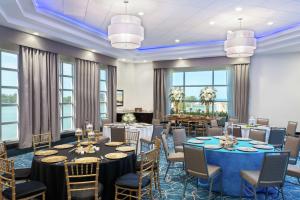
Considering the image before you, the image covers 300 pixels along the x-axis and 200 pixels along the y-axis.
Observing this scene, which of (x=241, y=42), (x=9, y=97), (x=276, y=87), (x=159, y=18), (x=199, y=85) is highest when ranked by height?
(x=159, y=18)

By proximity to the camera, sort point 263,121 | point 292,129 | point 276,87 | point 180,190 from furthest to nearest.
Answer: point 276,87
point 263,121
point 292,129
point 180,190

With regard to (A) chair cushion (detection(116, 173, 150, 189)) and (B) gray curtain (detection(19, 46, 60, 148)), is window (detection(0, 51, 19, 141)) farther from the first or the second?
(A) chair cushion (detection(116, 173, 150, 189))

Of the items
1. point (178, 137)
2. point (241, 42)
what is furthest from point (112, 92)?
point (241, 42)

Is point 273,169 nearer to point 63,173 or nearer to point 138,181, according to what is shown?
point 138,181

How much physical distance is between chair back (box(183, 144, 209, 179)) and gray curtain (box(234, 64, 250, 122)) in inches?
271

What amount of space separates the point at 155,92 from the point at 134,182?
8.71 m

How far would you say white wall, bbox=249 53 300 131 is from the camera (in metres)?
9.55

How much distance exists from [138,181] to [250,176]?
179 cm

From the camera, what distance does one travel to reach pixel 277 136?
257 inches

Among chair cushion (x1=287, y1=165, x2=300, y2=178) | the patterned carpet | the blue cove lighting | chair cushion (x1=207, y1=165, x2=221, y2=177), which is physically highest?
the blue cove lighting

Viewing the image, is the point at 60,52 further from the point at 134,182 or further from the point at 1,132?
the point at 134,182

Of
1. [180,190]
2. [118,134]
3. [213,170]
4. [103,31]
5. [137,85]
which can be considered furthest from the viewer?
[137,85]

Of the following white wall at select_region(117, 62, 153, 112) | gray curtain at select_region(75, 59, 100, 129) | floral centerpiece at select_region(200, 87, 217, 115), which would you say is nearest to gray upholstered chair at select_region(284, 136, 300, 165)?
floral centerpiece at select_region(200, 87, 217, 115)

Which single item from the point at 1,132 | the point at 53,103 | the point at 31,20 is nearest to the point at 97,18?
the point at 31,20
